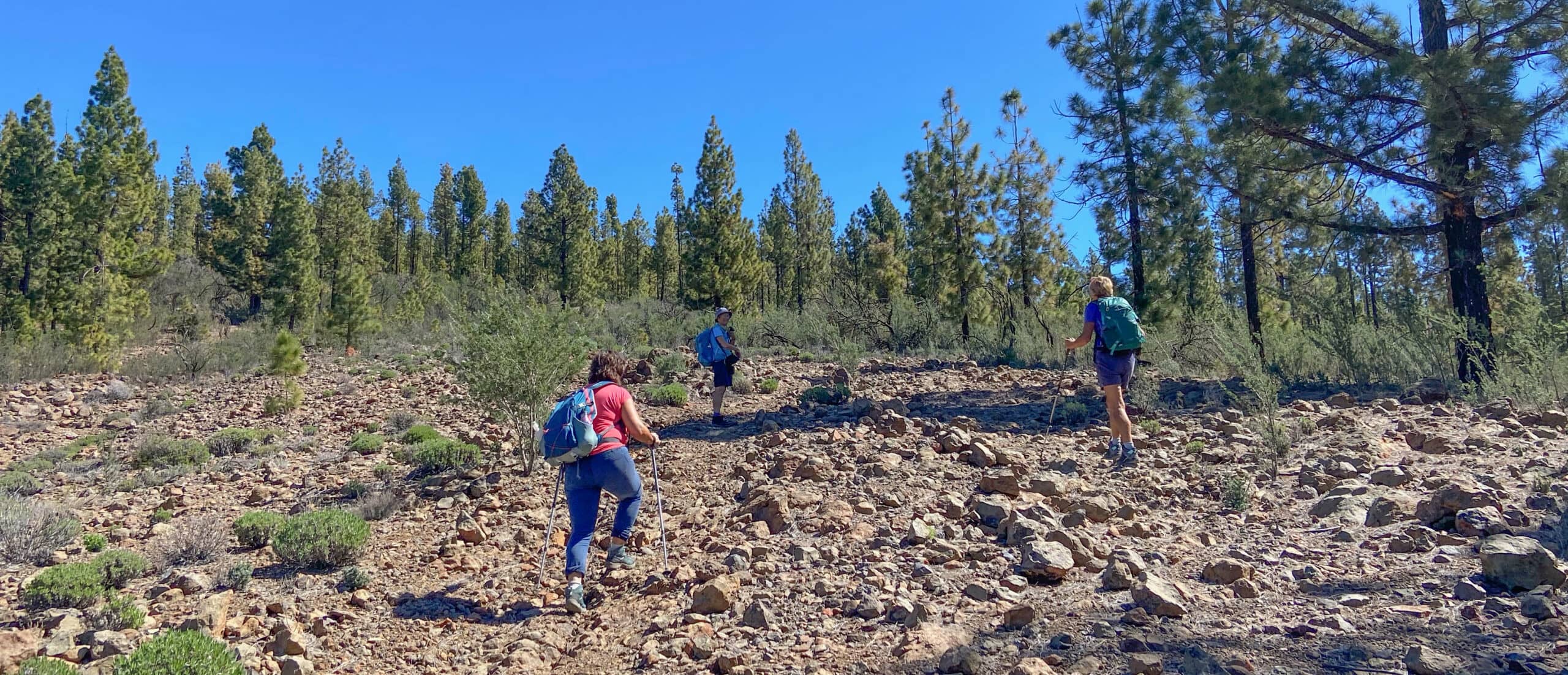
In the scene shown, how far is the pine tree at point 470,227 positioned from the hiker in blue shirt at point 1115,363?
41780mm

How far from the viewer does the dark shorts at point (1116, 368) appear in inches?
267

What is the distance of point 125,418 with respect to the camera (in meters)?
12.0

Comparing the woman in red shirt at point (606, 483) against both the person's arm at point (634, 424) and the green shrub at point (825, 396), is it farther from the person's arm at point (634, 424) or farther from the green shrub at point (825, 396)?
the green shrub at point (825, 396)

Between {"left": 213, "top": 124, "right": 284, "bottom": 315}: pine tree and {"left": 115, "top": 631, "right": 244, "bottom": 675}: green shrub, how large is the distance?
111ft

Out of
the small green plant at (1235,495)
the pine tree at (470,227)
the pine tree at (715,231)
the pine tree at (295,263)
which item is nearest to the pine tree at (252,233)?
the pine tree at (295,263)

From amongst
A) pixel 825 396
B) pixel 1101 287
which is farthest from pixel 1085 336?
pixel 825 396

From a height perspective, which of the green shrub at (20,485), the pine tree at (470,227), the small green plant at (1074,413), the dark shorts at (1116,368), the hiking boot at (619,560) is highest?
the pine tree at (470,227)

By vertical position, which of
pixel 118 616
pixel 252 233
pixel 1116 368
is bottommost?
pixel 118 616

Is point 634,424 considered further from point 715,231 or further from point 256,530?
point 715,231

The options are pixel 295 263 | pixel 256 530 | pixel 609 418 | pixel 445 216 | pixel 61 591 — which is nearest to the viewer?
pixel 61 591

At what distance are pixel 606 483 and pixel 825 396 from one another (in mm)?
6197

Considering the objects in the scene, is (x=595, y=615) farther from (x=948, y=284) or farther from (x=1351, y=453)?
(x=948, y=284)

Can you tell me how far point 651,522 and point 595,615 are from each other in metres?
1.59

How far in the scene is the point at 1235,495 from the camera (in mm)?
5078
